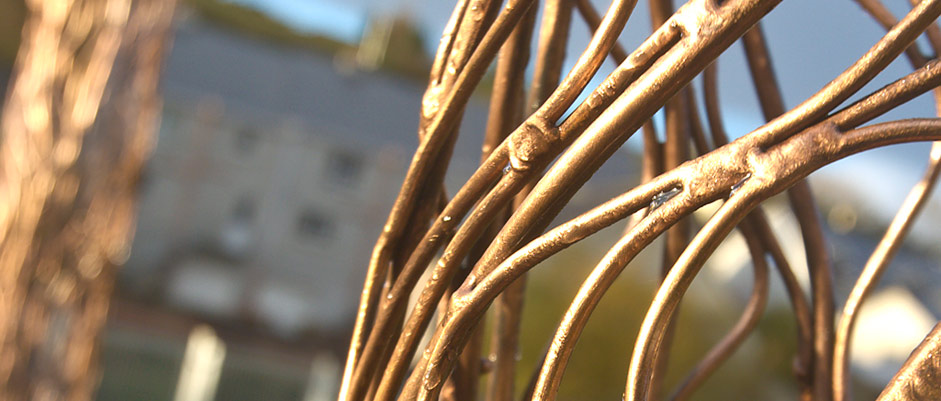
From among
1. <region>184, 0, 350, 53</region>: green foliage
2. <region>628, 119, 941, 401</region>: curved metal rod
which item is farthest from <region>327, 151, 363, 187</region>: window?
<region>628, 119, 941, 401</region>: curved metal rod

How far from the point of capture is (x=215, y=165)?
8.72 metres

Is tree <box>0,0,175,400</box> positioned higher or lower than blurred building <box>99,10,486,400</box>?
lower

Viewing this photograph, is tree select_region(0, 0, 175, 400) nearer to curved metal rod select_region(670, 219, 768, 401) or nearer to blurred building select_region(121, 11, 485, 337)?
curved metal rod select_region(670, 219, 768, 401)

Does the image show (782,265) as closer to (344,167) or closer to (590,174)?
(590,174)

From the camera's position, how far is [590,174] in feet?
0.71

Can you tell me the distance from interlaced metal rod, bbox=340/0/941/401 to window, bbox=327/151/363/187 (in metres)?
8.55

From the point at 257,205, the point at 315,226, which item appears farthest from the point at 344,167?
the point at 257,205

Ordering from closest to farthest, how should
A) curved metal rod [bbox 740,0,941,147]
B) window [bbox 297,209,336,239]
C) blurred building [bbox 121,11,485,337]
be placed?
curved metal rod [bbox 740,0,941,147], blurred building [bbox 121,11,485,337], window [bbox 297,209,336,239]

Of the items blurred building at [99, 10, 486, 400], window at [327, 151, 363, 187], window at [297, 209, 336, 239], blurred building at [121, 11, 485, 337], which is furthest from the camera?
window at [327, 151, 363, 187]

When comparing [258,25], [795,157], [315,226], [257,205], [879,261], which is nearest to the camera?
[795,157]

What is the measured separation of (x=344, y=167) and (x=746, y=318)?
8.68 m

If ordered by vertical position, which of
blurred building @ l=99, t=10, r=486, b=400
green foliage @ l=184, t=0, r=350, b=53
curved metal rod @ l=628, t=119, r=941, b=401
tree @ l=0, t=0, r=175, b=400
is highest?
green foliage @ l=184, t=0, r=350, b=53

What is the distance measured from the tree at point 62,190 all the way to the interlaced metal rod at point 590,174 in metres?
0.81

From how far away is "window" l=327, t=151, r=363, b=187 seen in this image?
8.83 meters
